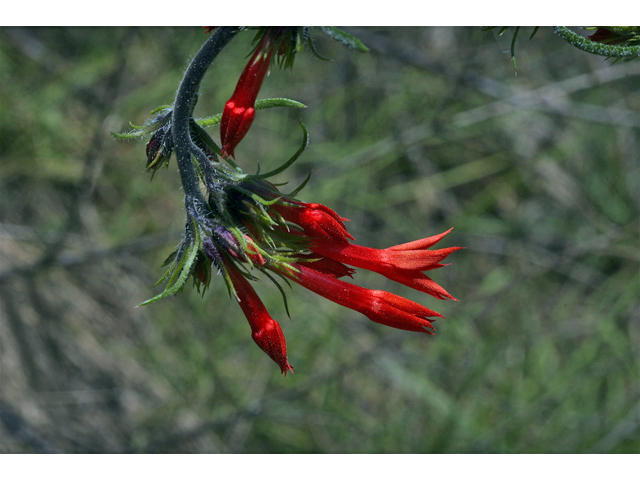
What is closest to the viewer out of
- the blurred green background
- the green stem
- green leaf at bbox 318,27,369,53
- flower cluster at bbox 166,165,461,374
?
green leaf at bbox 318,27,369,53

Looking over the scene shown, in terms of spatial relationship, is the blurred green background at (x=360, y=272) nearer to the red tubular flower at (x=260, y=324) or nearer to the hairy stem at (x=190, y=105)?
the red tubular flower at (x=260, y=324)

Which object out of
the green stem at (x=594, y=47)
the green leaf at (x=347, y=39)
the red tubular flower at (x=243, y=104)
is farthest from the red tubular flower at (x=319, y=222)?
the green stem at (x=594, y=47)

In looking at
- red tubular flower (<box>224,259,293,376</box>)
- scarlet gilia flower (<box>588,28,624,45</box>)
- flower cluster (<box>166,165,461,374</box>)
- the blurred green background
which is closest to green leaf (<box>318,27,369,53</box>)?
flower cluster (<box>166,165,461,374</box>)

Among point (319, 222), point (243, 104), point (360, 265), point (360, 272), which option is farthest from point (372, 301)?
point (360, 272)

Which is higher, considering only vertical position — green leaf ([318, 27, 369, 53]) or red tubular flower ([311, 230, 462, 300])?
green leaf ([318, 27, 369, 53])

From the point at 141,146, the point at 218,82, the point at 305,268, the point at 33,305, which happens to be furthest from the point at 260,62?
the point at 33,305

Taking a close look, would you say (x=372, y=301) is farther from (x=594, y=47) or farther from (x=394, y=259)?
(x=594, y=47)

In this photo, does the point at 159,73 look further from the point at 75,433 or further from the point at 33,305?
the point at 75,433

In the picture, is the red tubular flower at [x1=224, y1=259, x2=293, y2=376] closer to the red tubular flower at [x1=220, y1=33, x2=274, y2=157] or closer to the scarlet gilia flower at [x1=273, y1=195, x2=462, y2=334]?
the scarlet gilia flower at [x1=273, y1=195, x2=462, y2=334]
